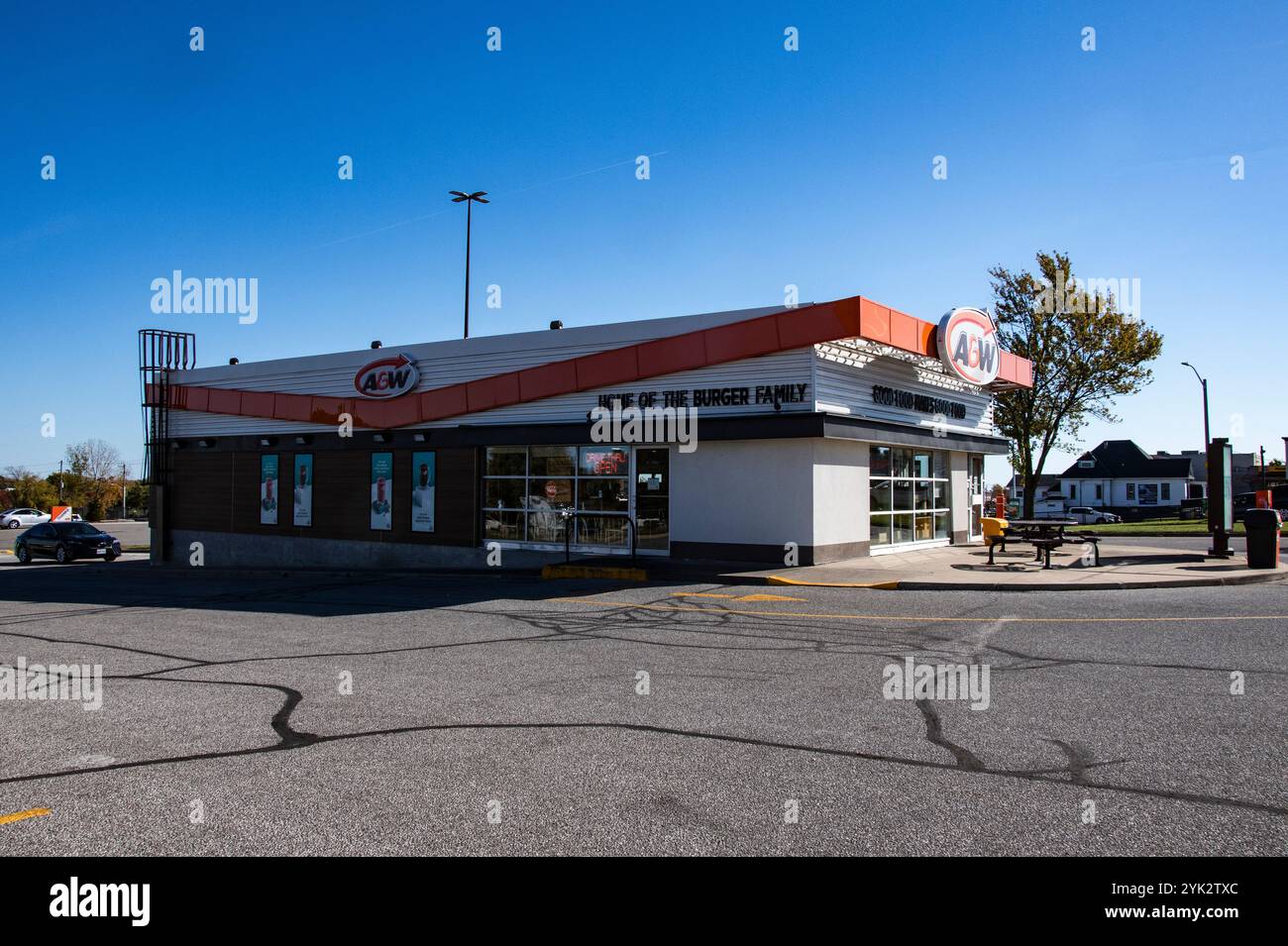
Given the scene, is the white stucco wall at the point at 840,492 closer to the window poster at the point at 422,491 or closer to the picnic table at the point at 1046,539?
the picnic table at the point at 1046,539

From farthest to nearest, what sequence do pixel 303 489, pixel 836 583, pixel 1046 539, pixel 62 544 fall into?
1. pixel 62 544
2. pixel 303 489
3. pixel 1046 539
4. pixel 836 583

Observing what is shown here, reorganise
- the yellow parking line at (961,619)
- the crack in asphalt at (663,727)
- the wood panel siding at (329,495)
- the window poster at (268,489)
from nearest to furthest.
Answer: the crack in asphalt at (663,727), the yellow parking line at (961,619), the wood panel siding at (329,495), the window poster at (268,489)

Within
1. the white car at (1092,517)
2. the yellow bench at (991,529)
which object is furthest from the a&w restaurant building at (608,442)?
the white car at (1092,517)

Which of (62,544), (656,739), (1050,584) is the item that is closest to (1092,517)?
(1050,584)

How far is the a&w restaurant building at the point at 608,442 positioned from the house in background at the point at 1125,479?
6052 centimetres

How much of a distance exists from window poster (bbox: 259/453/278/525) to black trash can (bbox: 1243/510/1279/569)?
83.9ft

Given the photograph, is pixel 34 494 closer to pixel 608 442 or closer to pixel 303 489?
pixel 303 489

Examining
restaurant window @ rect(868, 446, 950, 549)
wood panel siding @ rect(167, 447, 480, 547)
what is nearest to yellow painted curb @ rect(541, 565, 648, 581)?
wood panel siding @ rect(167, 447, 480, 547)

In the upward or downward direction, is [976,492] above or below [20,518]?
above

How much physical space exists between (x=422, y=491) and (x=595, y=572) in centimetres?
783

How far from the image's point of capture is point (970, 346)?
2134 centimetres

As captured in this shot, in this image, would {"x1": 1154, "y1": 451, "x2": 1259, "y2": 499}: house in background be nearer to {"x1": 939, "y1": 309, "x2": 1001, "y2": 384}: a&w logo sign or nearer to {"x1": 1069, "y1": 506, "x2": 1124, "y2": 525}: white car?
{"x1": 1069, "y1": 506, "x2": 1124, "y2": 525}: white car

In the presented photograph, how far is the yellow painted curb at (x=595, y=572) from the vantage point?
57.9 feet
